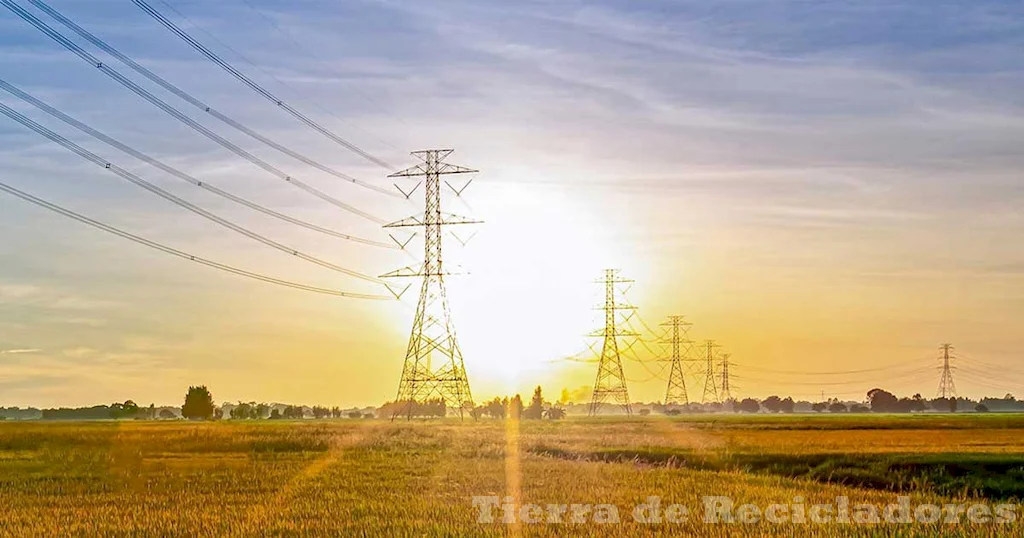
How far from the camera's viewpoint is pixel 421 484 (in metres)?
37.3

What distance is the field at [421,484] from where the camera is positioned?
24734 mm

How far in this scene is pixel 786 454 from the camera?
5922 cm

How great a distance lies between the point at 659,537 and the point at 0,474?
32709mm

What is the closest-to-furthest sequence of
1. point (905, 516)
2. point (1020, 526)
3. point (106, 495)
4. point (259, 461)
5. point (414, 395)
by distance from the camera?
1. point (1020, 526)
2. point (905, 516)
3. point (106, 495)
4. point (259, 461)
5. point (414, 395)

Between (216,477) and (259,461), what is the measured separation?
11324mm

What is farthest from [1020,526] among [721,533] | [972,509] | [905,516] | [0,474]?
[0,474]

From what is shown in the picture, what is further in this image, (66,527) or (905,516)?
(905,516)

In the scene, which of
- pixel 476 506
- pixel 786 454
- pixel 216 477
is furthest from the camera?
pixel 786 454

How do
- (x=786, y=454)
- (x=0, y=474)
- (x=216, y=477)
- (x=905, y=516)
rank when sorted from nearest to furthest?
(x=905, y=516) < (x=216, y=477) < (x=0, y=474) < (x=786, y=454)

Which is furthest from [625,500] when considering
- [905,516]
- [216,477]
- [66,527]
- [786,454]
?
[786,454]

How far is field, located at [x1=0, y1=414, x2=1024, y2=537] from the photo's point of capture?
974 inches

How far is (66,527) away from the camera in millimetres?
25219

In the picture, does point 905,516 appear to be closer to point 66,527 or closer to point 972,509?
point 972,509

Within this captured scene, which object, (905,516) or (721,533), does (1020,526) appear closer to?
→ (905,516)
